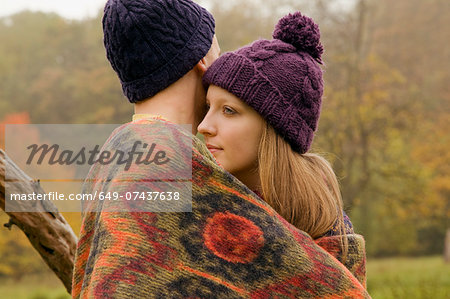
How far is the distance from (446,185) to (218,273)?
46.1ft

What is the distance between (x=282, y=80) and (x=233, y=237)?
0.78 metres

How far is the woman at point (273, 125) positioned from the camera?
1.97 m

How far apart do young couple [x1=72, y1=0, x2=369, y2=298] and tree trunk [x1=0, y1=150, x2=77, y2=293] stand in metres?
0.72

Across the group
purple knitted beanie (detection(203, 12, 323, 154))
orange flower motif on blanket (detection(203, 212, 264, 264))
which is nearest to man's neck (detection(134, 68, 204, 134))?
purple knitted beanie (detection(203, 12, 323, 154))

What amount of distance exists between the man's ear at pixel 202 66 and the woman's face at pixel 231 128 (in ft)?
0.23

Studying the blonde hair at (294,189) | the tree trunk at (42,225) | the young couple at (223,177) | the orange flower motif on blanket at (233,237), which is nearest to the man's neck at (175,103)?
the young couple at (223,177)

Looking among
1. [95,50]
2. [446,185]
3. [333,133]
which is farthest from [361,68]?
[95,50]

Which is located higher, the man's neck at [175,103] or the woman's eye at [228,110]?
the man's neck at [175,103]

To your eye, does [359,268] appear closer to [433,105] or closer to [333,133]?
[333,133]

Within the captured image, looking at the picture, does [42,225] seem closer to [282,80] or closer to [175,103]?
[175,103]

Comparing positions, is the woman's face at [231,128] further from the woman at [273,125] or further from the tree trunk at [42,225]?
the tree trunk at [42,225]

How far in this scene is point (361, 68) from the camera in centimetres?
1220

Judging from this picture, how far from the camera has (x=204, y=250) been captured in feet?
4.91

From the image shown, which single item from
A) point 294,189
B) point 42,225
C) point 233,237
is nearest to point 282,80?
point 294,189
